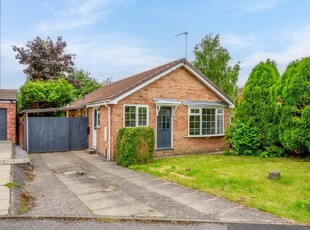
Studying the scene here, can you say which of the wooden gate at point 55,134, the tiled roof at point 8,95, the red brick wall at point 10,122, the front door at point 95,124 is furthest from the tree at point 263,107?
the tiled roof at point 8,95

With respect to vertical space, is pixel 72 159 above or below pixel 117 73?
below

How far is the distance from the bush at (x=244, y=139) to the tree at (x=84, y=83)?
23622 millimetres

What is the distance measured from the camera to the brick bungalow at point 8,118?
19250 millimetres

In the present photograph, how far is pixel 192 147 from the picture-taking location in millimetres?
16188

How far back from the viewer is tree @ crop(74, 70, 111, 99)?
35.5 metres

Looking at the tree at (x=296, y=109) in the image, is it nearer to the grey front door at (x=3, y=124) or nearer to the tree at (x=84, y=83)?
the grey front door at (x=3, y=124)

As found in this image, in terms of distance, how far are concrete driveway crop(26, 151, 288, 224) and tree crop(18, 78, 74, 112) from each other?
1200 cm

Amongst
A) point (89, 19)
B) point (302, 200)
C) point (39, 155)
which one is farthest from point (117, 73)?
point (302, 200)

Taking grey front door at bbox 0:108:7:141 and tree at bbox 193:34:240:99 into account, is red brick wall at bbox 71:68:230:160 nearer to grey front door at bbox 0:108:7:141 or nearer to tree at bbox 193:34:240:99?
grey front door at bbox 0:108:7:141

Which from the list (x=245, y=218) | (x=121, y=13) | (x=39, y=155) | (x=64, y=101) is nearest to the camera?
(x=245, y=218)

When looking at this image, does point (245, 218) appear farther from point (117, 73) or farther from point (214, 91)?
point (117, 73)

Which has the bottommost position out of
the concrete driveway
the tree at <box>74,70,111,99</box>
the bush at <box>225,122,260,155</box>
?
the concrete driveway

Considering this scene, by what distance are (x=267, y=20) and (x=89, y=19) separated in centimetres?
1065

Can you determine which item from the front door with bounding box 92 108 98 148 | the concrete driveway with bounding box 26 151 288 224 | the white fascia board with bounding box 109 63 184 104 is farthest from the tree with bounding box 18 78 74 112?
the concrete driveway with bounding box 26 151 288 224
